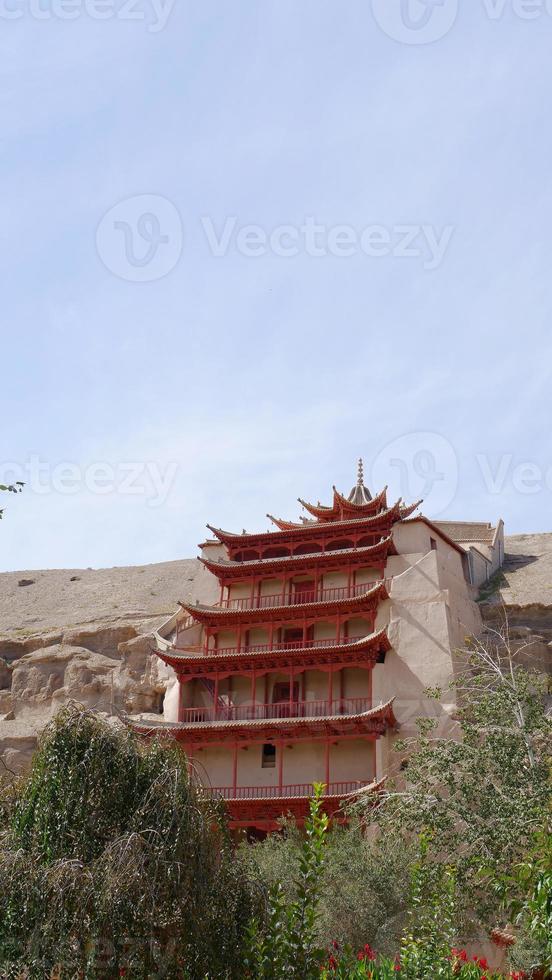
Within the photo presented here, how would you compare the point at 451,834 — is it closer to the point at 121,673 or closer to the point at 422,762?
the point at 422,762

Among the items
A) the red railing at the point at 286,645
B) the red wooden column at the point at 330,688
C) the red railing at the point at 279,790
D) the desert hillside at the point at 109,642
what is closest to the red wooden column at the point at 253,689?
the red railing at the point at 286,645

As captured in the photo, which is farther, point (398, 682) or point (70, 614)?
point (70, 614)

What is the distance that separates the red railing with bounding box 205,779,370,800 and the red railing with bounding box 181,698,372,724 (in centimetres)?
259

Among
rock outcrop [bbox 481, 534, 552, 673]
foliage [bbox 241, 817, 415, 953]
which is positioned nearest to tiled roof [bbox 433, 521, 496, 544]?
rock outcrop [bbox 481, 534, 552, 673]

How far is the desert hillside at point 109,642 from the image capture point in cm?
4300

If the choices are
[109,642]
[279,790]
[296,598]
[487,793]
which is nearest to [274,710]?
[279,790]

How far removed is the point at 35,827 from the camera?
14.2 metres

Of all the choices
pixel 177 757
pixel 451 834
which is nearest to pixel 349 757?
pixel 451 834

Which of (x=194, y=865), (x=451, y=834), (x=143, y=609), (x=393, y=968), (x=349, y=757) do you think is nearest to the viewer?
(x=393, y=968)

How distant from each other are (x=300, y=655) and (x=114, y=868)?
26.9 m

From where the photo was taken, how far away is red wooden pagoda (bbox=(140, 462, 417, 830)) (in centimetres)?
3731

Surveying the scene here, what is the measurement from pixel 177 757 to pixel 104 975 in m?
3.29

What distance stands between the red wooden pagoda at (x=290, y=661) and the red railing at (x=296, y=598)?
5 centimetres

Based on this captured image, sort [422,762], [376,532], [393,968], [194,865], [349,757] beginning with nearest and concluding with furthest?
[393,968] → [194,865] → [422,762] → [349,757] → [376,532]
